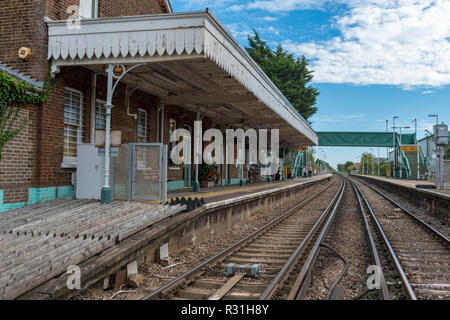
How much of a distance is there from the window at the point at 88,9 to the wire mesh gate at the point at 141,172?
4.50 metres

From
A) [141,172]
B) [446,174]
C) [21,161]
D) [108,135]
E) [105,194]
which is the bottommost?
[105,194]

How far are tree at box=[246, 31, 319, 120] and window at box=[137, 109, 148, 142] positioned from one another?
27.3 meters

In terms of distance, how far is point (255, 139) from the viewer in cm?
2595

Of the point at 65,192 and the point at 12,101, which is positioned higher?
the point at 12,101

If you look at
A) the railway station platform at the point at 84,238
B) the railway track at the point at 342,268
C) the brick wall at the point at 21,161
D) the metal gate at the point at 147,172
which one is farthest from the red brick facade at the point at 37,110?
the railway track at the point at 342,268

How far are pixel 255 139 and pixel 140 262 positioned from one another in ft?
66.0

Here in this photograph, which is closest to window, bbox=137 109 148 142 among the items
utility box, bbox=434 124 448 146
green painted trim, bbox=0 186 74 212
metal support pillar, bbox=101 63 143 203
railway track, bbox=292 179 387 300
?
green painted trim, bbox=0 186 74 212

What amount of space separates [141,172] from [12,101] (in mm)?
3042

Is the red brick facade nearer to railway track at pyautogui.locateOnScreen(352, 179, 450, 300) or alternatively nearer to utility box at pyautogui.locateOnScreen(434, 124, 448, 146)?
railway track at pyautogui.locateOnScreen(352, 179, 450, 300)

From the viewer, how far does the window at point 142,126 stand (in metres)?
12.8

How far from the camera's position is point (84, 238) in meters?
5.91

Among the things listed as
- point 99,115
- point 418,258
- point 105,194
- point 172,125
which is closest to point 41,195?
point 105,194

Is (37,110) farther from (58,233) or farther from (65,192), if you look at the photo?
(58,233)

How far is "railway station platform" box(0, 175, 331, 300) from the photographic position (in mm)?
4492
